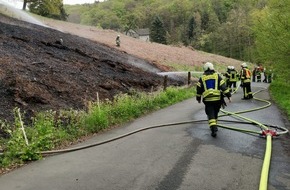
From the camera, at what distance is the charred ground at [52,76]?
1025cm

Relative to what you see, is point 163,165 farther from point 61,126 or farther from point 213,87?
point 61,126

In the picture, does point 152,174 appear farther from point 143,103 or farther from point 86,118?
point 143,103

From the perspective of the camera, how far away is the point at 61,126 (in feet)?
28.7

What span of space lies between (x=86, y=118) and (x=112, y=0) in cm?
19225

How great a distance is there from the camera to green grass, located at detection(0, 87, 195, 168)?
22.4 feet

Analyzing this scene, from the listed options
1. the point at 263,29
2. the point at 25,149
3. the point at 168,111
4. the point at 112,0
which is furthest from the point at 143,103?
the point at 112,0

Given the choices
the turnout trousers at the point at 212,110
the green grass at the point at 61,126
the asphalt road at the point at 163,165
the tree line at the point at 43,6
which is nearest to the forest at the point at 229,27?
the turnout trousers at the point at 212,110

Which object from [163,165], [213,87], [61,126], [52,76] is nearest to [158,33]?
[52,76]

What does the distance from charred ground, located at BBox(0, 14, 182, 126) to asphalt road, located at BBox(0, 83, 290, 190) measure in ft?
8.54

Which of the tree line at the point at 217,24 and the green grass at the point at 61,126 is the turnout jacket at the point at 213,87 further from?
the tree line at the point at 217,24

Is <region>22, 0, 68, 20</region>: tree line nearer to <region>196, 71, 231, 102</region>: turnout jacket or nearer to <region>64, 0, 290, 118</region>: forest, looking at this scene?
<region>64, 0, 290, 118</region>: forest

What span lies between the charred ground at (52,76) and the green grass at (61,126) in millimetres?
974

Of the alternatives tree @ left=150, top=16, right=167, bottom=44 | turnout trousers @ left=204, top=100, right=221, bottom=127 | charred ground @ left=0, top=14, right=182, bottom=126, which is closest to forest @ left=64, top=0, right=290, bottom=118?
tree @ left=150, top=16, right=167, bottom=44

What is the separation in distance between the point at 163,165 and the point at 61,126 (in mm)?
3432
